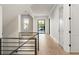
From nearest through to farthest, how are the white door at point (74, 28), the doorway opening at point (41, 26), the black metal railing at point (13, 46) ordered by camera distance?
the black metal railing at point (13, 46), the white door at point (74, 28), the doorway opening at point (41, 26)

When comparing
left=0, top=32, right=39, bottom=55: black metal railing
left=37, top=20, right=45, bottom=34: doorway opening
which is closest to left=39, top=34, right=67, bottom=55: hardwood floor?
left=0, top=32, right=39, bottom=55: black metal railing

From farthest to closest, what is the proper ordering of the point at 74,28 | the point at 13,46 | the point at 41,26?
the point at 41,26 < the point at 13,46 < the point at 74,28

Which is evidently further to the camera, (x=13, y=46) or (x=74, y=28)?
(x=13, y=46)

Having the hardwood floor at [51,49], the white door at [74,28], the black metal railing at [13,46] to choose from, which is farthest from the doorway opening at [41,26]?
the white door at [74,28]

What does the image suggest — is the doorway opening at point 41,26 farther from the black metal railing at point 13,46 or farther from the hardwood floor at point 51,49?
the black metal railing at point 13,46

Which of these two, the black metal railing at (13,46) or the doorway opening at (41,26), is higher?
the doorway opening at (41,26)

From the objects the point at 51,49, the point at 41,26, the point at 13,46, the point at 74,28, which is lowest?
the point at 51,49

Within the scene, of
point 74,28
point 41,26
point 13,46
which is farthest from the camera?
point 41,26

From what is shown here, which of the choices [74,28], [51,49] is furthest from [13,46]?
[74,28]

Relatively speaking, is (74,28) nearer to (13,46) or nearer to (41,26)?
(13,46)

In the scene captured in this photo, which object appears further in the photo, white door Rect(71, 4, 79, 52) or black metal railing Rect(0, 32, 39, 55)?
white door Rect(71, 4, 79, 52)

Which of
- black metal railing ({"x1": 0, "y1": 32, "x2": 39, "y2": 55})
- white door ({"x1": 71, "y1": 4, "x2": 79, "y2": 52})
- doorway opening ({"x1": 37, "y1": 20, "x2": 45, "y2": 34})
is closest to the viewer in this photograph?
black metal railing ({"x1": 0, "y1": 32, "x2": 39, "y2": 55})

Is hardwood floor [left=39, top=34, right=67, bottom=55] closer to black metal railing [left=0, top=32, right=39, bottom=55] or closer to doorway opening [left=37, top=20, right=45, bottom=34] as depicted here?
black metal railing [left=0, top=32, right=39, bottom=55]
